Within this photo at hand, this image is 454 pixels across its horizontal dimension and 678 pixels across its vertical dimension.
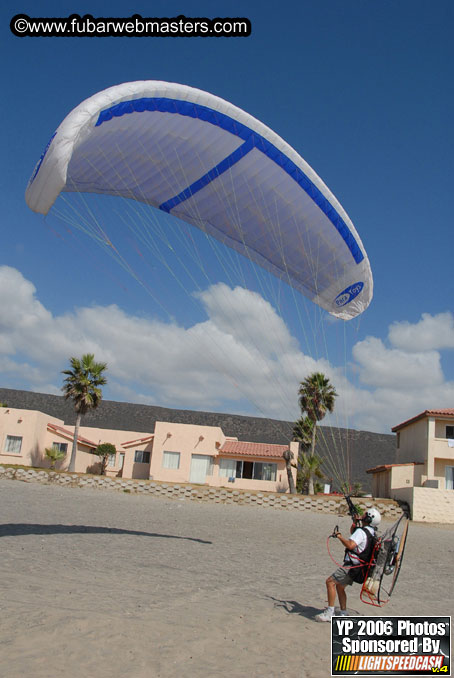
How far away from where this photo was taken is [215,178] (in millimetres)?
11367

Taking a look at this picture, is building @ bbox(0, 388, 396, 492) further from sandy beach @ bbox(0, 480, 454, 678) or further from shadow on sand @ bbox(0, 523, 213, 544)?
shadow on sand @ bbox(0, 523, 213, 544)

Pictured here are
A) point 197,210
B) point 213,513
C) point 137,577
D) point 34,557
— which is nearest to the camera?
point 137,577

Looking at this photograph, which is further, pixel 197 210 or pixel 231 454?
pixel 231 454

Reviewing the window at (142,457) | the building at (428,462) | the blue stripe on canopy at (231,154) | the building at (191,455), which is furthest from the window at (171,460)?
the blue stripe on canopy at (231,154)

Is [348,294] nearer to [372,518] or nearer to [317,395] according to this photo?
[372,518]

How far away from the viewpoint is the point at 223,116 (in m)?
10.3

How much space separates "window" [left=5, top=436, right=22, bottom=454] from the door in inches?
395

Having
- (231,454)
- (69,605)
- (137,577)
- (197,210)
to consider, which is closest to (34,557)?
(137,577)

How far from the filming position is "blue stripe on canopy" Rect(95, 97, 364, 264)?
9492 millimetres

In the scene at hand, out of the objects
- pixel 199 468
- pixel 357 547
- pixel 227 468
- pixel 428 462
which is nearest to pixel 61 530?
pixel 357 547

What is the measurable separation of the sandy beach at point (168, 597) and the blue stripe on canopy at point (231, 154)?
6.56 metres

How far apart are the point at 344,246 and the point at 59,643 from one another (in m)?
9.10

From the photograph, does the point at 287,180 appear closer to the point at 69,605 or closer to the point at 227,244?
the point at 227,244

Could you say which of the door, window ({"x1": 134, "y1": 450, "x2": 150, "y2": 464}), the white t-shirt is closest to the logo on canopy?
the white t-shirt
